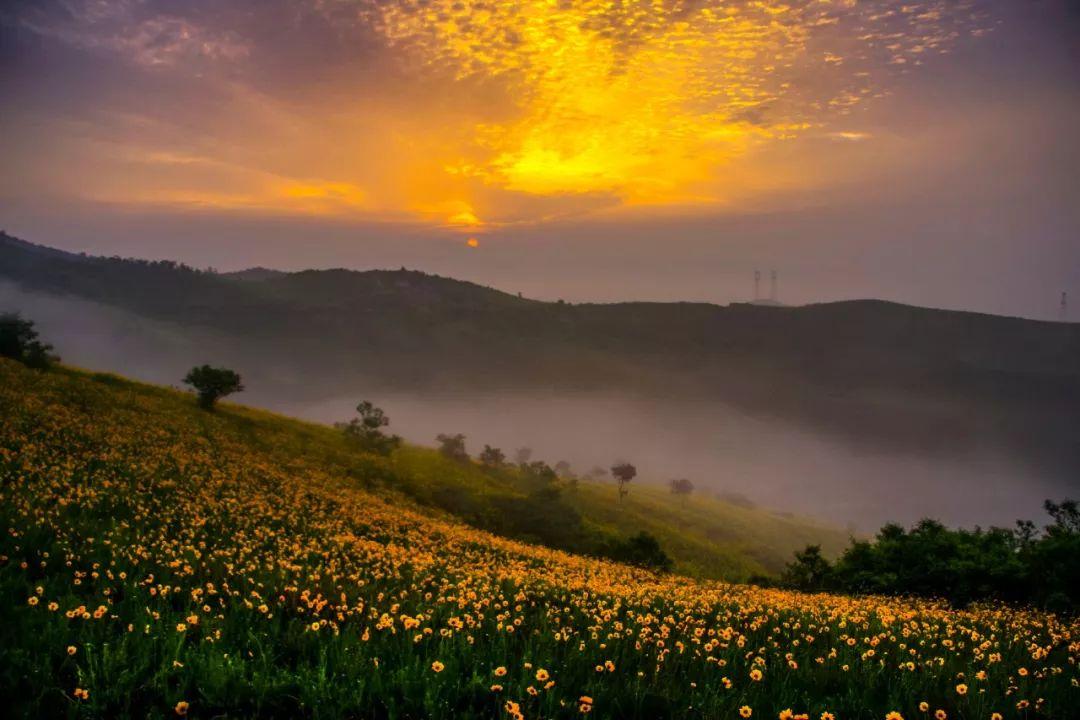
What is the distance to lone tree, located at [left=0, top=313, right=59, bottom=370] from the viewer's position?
5969 cm

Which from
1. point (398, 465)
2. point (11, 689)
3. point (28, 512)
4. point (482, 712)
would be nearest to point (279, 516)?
point (28, 512)

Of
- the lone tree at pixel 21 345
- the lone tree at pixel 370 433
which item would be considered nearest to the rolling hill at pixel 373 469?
the lone tree at pixel 370 433

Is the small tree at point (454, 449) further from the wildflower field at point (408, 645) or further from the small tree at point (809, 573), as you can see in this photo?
the wildflower field at point (408, 645)

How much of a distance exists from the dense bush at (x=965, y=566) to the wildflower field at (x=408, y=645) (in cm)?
1165

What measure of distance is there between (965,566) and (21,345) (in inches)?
3105

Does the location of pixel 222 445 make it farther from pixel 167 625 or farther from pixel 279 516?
pixel 167 625

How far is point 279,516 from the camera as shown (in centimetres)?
2206

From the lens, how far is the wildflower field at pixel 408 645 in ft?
18.2

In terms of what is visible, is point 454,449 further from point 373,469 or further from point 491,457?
point 373,469

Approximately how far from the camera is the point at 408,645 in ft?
23.0

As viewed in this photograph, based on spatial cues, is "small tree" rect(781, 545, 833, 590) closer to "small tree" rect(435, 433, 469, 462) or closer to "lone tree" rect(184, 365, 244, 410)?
"lone tree" rect(184, 365, 244, 410)

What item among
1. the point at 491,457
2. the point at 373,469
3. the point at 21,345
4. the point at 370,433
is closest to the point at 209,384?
the point at 21,345

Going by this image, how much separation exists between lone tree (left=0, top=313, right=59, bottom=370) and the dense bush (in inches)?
2733

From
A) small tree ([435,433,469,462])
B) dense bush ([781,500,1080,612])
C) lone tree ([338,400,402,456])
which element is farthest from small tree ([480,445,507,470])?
dense bush ([781,500,1080,612])
